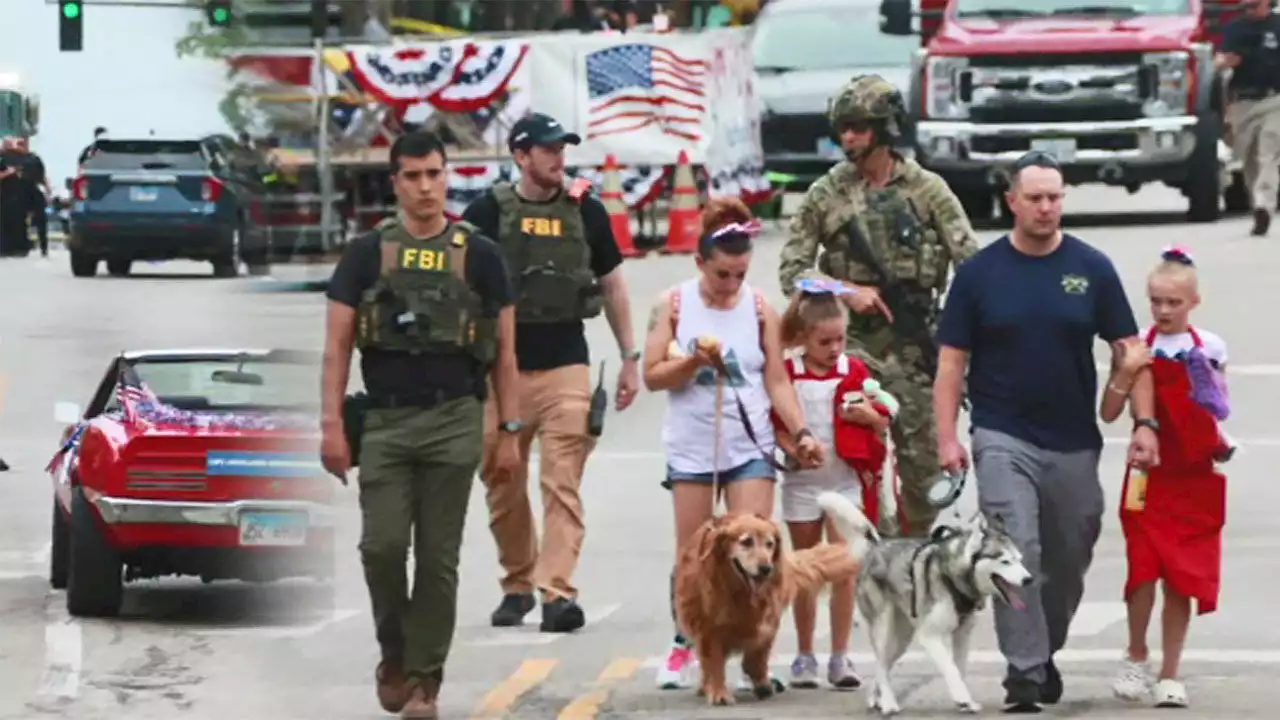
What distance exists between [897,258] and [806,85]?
20903 millimetres

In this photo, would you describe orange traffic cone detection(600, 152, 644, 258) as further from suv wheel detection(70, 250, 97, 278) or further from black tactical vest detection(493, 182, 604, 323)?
black tactical vest detection(493, 182, 604, 323)

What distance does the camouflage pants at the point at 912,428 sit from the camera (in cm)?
1217

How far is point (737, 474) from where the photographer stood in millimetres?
11578

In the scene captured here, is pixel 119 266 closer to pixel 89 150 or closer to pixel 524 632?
pixel 89 150

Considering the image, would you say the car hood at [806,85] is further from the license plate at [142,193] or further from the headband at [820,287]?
the headband at [820,287]

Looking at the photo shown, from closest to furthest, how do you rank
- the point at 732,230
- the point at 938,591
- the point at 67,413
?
the point at 938,591 < the point at 732,230 < the point at 67,413

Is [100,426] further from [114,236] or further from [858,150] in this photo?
[114,236]

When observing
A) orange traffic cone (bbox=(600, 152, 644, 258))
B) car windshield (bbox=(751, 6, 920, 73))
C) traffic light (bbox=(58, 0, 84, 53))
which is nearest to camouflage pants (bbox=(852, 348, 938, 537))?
traffic light (bbox=(58, 0, 84, 53))

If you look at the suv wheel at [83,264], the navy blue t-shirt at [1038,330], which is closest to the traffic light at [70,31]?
the navy blue t-shirt at [1038,330]

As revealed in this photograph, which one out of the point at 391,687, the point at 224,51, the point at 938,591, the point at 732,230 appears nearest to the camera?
the point at 938,591

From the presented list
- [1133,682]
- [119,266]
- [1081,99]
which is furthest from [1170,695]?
[119,266]

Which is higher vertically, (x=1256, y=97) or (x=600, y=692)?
(x=1256, y=97)

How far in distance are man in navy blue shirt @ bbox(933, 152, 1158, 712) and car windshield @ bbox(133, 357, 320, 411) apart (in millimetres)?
3452

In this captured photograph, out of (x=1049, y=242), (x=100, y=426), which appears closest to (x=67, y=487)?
(x=100, y=426)
